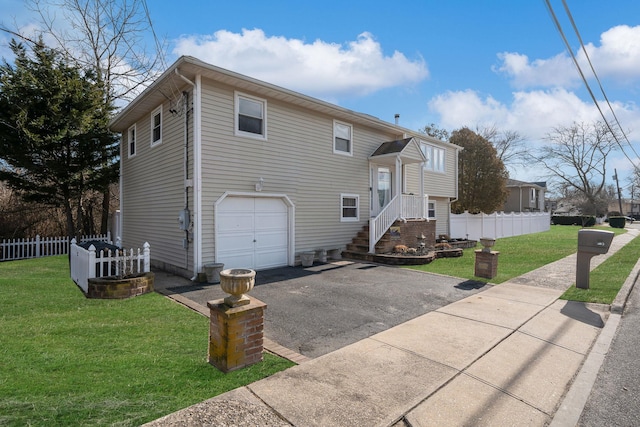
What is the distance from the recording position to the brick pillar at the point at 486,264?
28.8ft

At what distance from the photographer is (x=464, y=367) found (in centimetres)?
373

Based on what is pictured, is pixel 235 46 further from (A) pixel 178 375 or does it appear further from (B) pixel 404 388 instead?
(B) pixel 404 388

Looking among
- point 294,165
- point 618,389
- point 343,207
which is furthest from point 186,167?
point 618,389

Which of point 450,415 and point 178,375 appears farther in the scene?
point 178,375

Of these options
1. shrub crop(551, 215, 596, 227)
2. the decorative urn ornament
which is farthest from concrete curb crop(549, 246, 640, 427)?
shrub crop(551, 215, 596, 227)

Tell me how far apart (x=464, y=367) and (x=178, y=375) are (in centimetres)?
305

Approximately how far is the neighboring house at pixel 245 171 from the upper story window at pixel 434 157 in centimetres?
285

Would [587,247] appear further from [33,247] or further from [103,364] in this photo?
[33,247]

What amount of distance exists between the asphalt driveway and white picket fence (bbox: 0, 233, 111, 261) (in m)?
9.14

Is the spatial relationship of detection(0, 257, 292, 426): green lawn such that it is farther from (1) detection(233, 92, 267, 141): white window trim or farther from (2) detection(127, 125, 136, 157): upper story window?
(2) detection(127, 125, 136, 157): upper story window

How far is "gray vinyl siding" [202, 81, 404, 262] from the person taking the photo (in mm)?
8867

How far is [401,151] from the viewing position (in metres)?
12.6

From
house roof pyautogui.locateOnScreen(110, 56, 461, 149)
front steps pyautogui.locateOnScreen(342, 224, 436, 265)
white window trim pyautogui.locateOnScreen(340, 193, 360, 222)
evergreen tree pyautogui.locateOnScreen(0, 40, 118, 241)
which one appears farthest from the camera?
white window trim pyautogui.locateOnScreen(340, 193, 360, 222)

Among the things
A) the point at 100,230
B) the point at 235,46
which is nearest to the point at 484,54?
the point at 235,46
